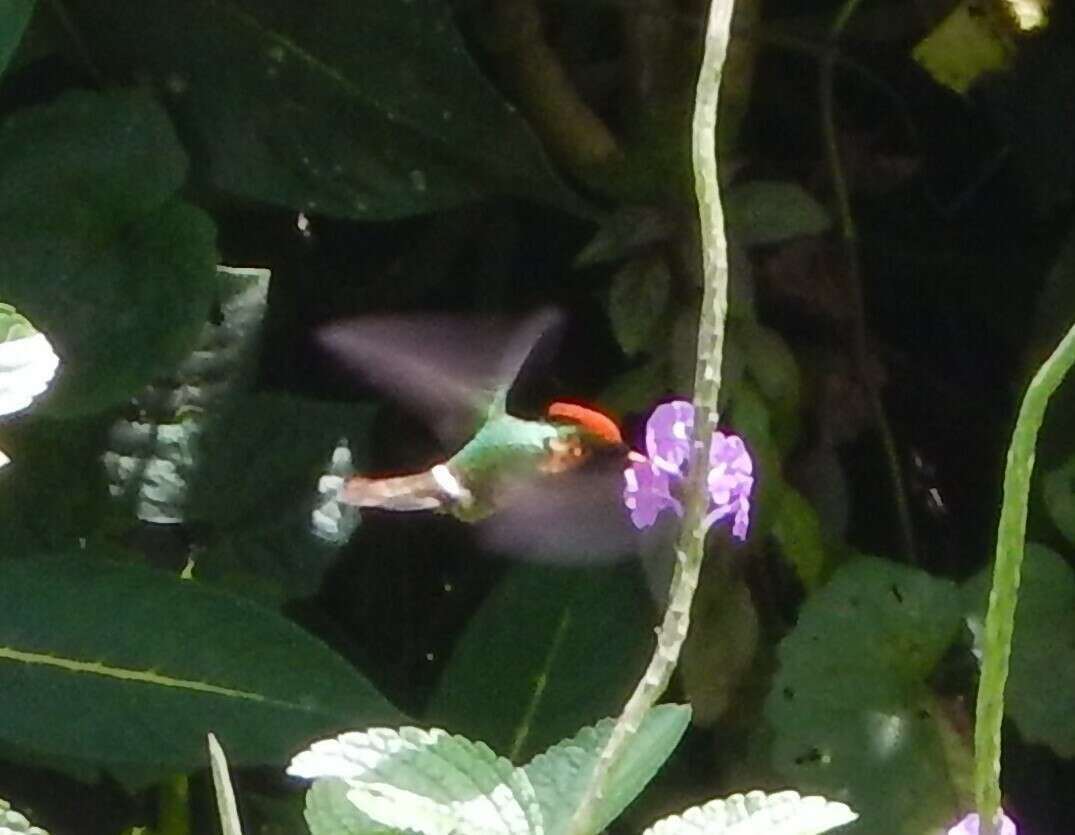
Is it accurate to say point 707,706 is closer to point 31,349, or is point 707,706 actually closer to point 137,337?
point 137,337

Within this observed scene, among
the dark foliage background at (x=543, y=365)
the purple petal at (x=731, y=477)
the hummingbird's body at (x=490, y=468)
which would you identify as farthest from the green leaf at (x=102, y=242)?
the purple petal at (x=731, y=477)

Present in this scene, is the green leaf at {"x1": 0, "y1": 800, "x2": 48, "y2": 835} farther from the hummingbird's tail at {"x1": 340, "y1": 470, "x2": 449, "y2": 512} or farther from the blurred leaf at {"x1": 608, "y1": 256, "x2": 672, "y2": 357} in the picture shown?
the blurred leaf at {"x1": 608, "y1": 256, "x2": 672, "y2": 357}

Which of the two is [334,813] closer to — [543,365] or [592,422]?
[592,422]

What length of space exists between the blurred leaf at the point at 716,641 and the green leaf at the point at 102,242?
26 centimetres

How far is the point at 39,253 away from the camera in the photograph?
0.75 metres

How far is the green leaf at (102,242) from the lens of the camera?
75cm

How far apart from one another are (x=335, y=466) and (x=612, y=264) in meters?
0.19

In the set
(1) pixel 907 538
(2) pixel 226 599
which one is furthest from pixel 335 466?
(1) pixel 907 538

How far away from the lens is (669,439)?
67 centimetres

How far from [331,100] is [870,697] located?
0.37 metres

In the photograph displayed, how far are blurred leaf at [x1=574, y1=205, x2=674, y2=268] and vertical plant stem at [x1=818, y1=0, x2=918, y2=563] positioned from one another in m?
0.11

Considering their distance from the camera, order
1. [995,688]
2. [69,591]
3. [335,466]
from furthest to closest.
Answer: [335,466], [69,591], [995,688]

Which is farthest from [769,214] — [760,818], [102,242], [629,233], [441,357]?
[760,818]

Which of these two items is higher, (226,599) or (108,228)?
(108,228)
